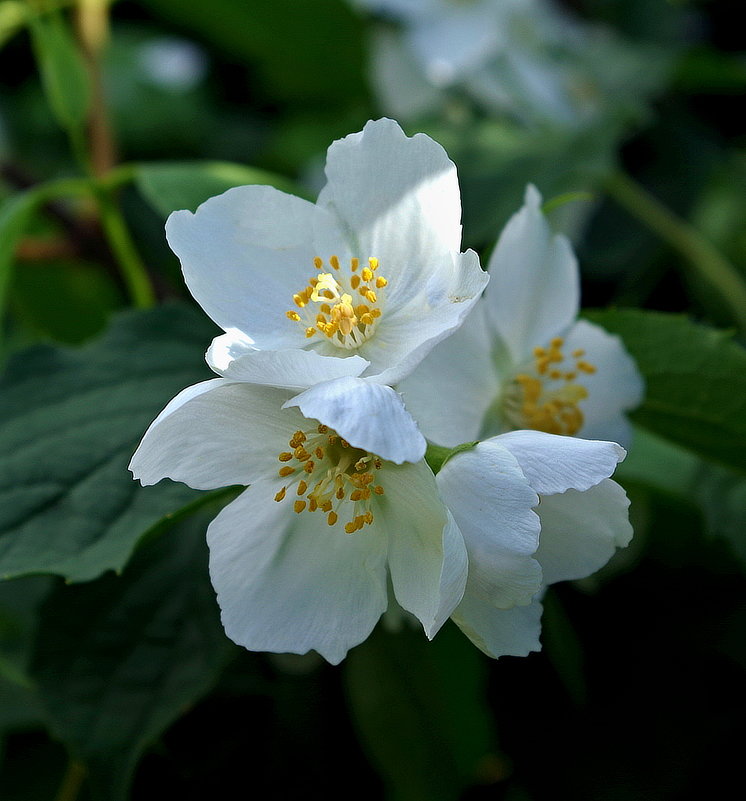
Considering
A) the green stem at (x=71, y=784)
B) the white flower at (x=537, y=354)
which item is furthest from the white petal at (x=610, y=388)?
the green stem at (x=71, y=784)

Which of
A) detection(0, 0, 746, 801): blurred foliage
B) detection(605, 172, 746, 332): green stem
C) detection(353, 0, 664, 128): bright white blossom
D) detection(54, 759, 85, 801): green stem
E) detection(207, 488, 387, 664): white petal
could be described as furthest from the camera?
detection(353, 0, 664, 128): bright white blossom

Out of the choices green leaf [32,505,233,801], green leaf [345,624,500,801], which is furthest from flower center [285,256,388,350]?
green leaf [345,624,500,801]

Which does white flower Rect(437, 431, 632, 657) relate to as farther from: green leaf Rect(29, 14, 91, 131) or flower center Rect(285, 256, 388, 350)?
green leaf Rect(29, 14, 91, 131)

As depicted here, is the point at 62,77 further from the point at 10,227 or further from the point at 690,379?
the point at 690,379

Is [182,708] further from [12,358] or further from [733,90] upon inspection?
[733,90]

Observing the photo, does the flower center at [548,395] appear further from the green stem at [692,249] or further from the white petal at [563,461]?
the green stem at [692,249]
